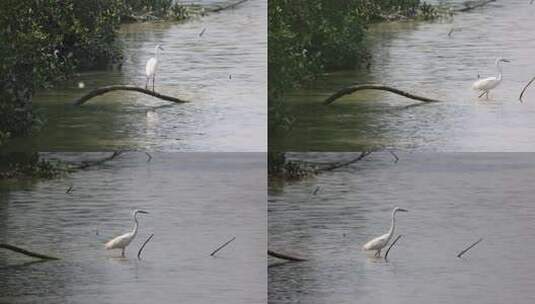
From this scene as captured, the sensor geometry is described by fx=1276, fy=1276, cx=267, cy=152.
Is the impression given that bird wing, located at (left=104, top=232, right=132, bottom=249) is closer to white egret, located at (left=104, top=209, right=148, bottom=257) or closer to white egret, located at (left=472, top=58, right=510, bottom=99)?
white egret, located at (left=104, top=209, right=148, bottom=257)

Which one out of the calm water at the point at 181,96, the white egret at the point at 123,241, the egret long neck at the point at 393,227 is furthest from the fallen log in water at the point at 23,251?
the egret long neck at the point at 393,227

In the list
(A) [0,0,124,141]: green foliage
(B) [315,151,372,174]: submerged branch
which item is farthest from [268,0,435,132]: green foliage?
(A) [0,0,124,141]: green foliage

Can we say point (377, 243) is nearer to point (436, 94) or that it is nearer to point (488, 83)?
point (436, 94)

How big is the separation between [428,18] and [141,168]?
1.41 m

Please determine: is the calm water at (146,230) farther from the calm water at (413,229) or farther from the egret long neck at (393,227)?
the egret long neck at (393,227)

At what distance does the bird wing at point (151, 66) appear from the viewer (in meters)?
5.60

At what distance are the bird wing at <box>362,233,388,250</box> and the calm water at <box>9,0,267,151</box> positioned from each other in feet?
2.06

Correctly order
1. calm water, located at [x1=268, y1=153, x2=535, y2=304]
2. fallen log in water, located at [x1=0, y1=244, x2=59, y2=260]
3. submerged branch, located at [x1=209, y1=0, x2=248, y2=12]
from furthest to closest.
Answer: submerged branch, located at [x1=209, y1=0, x2=248, y2=12] → fallen log in water, located at [x1=0, y1=244, x2=59, y2=260] → calm water, located at [x1=268, y1=153, x2=535, y2=304]

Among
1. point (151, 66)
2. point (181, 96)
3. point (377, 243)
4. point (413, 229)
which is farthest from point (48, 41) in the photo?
point (413, 229)

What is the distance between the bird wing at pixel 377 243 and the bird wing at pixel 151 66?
121 cm

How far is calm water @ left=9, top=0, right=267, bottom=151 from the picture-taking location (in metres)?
5.55

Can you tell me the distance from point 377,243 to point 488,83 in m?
0.84

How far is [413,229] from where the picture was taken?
544 centimetres

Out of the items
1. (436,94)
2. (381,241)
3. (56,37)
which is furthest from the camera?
(56,37)
